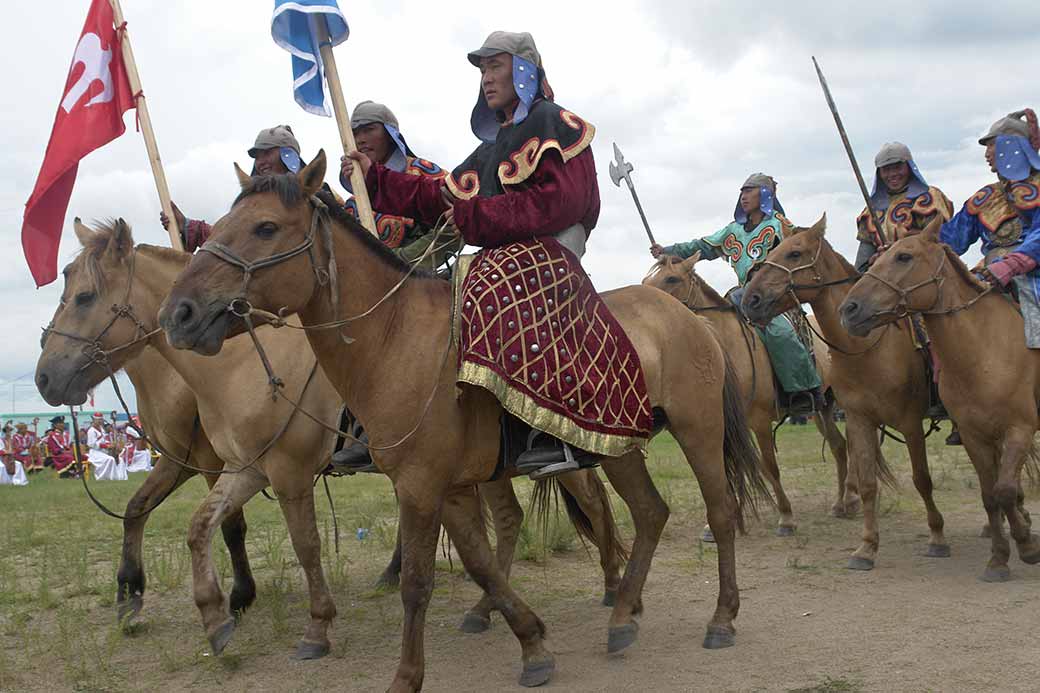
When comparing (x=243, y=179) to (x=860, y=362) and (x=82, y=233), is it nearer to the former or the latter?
(x=82, y=233)

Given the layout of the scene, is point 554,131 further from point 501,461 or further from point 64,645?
point 64,645

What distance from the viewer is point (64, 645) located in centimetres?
597

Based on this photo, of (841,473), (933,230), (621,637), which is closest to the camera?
(621,637)

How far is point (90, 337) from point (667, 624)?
155 inches

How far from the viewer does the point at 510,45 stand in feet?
17.3

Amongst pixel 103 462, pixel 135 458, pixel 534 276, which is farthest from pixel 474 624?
pixel 135 458

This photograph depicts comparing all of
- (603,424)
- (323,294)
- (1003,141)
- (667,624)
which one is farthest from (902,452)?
(323,294)

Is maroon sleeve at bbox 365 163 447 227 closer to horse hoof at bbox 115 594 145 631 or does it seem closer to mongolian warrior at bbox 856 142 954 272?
horse hoof at bbox 115 594 145 631

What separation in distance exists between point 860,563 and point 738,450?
2.14 m

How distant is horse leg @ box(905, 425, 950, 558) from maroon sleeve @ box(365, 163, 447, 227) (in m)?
4.59

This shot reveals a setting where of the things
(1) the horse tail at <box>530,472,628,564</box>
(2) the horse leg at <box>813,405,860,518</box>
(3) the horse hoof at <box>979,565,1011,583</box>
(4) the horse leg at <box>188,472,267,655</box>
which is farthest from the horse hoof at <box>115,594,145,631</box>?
(2) the horse leg at <box>813,405,860,518</box>

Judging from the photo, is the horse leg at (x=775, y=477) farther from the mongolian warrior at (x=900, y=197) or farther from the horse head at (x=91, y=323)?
the horse head at (x=91, y=323)

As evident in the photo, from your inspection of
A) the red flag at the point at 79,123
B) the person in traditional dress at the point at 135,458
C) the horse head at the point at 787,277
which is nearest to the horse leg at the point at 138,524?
the red flag at the point at 79,123

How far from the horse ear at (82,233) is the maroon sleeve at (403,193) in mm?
1917
